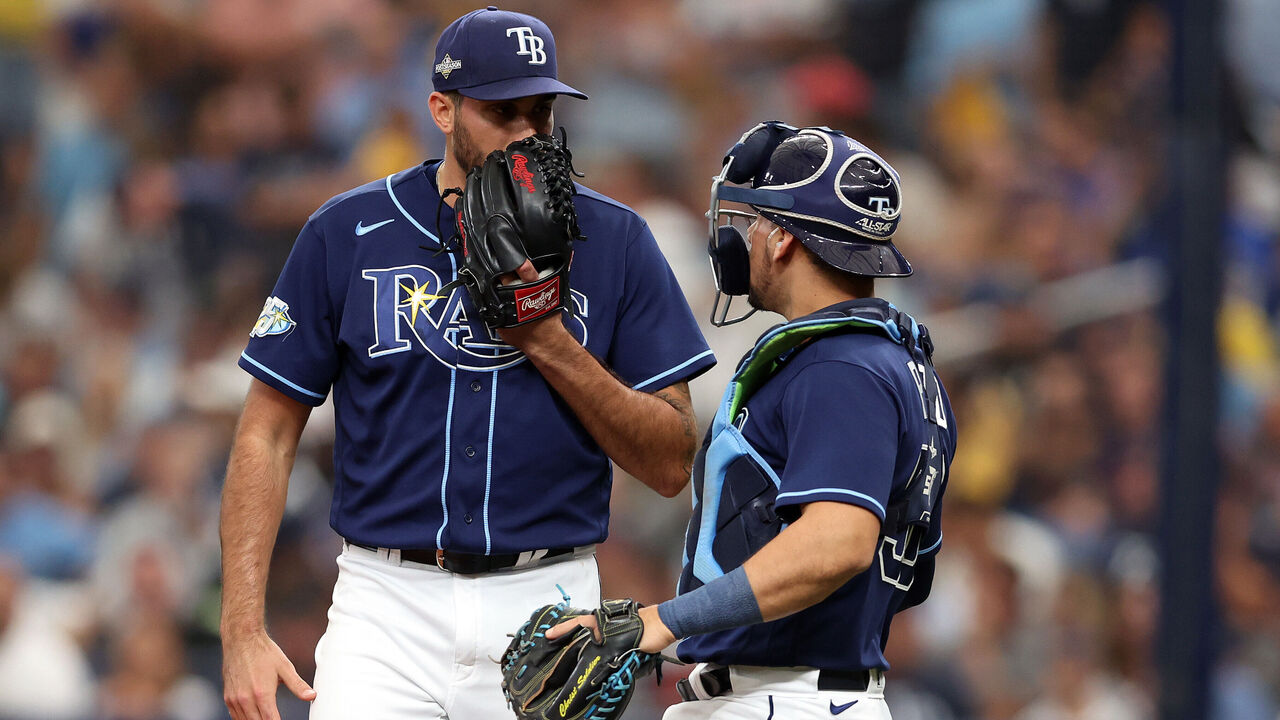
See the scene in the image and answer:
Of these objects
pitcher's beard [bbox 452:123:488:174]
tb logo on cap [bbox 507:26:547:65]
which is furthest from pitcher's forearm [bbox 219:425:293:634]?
tb logo on cap [bbox 507:26:547:65]

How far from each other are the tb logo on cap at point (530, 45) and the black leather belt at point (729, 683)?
1383mm

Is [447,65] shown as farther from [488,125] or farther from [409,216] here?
[409,216]

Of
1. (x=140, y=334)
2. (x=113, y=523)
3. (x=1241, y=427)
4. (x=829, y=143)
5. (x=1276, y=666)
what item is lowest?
(x=1276, y=666)

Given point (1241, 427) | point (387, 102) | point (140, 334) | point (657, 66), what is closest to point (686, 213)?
point (657, 66)

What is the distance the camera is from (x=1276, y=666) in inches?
263

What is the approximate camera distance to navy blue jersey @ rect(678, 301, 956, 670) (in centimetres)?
221

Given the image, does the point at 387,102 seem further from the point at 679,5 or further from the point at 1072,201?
the point at 1072,201

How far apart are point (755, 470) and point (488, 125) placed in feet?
3.43

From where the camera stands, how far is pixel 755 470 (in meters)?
2.41

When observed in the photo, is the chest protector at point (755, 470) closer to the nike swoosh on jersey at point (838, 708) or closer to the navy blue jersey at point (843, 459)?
the navy blue jersey at point (843, 459)

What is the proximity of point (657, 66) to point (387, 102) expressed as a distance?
147 centimetres

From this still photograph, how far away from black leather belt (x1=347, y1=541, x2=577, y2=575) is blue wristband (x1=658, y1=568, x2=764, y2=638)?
65 centimetres

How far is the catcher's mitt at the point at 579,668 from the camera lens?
2213 mm

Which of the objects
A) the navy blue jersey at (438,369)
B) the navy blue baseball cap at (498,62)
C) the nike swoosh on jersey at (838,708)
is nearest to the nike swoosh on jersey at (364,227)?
the navy blue jersey at (438,369)
